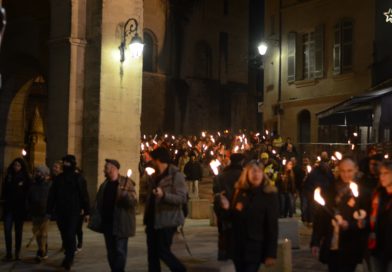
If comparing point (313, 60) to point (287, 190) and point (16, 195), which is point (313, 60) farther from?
point (16, 195)

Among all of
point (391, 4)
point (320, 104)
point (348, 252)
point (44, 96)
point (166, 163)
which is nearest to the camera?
point (348, 252)

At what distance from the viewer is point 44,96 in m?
35.0

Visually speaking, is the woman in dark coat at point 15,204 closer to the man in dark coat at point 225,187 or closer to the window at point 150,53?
the man in dark coat at point 225,187

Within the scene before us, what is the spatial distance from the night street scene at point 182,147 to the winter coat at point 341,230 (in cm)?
1

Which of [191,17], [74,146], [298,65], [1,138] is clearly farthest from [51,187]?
[191,17]

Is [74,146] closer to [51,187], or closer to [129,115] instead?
[129,115]

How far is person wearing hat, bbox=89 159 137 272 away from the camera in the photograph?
8977 mm

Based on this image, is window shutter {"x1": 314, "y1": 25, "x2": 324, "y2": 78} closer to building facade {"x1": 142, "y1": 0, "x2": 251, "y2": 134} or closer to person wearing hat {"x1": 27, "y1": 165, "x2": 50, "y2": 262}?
building facade {"x1": 142, "y1": 0, "x2": 251, "y2": 134}

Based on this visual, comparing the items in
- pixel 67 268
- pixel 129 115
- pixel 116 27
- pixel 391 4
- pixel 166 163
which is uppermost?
pixel 391 4

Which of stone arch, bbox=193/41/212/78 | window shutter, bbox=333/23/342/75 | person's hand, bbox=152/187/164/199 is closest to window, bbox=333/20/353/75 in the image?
window shutter, bbox=333/23/342/75

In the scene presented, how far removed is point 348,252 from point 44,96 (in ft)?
96.9

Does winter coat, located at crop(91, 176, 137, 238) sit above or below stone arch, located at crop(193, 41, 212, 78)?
below

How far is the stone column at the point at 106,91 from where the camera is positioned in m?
18.0

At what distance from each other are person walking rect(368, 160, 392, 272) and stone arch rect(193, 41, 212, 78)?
39697 millimetres
